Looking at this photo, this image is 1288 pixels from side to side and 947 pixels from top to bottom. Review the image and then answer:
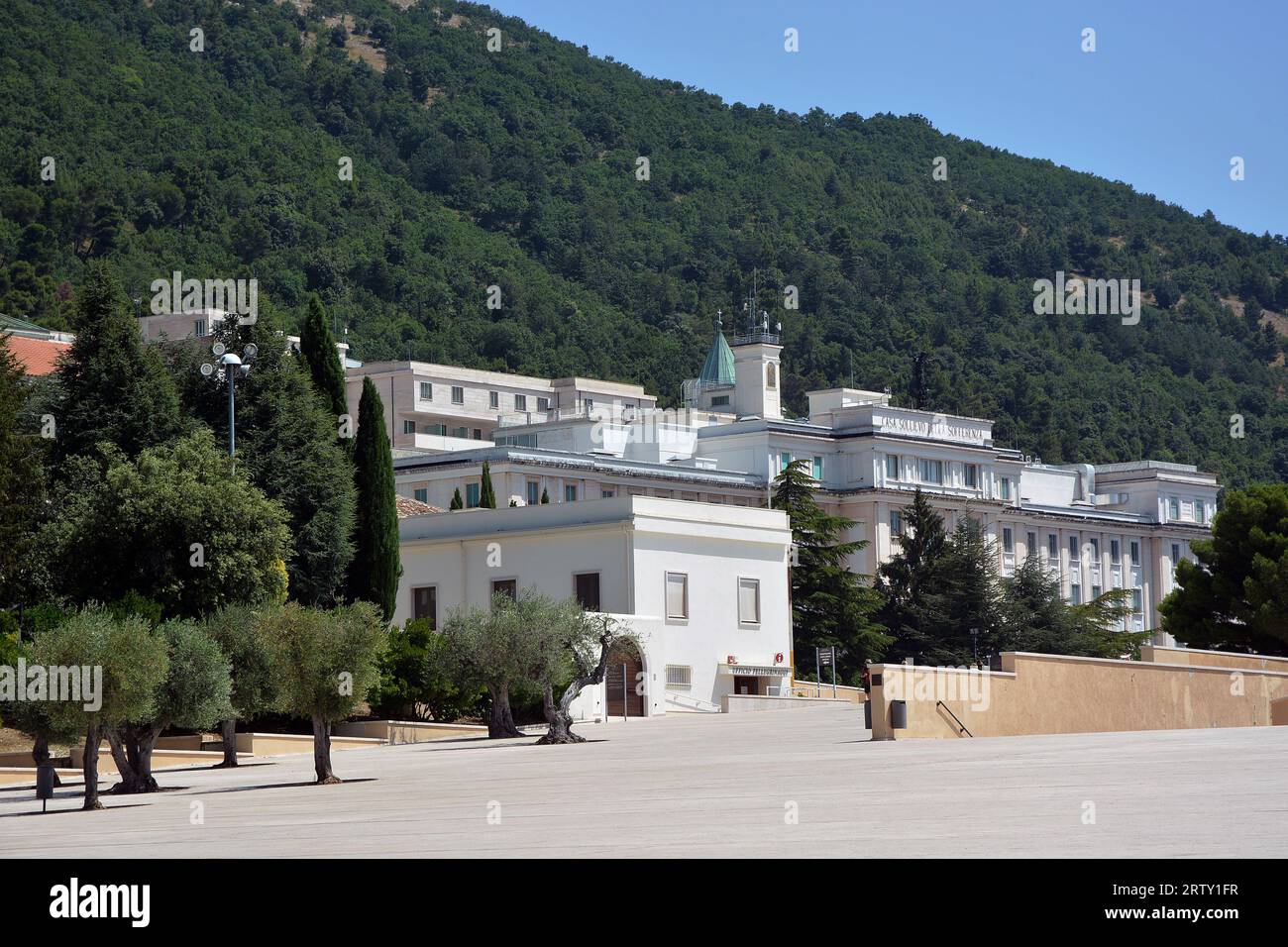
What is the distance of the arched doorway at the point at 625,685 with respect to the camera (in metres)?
57.9

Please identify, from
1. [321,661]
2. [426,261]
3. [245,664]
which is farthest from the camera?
[426,261]

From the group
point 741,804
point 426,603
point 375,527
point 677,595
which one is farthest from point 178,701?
point 426,603

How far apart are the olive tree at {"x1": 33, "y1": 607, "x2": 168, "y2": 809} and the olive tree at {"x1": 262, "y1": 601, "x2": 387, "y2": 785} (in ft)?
10.7

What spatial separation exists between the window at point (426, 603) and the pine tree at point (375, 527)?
888cm

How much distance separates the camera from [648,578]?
202ft

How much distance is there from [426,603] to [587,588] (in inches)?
242

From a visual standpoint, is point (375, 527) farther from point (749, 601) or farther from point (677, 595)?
point (749, 601)

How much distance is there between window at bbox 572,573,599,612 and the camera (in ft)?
201

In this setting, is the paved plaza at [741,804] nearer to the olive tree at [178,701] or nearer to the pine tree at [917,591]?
the olive tree at [178,701]

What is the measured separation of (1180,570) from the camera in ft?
256

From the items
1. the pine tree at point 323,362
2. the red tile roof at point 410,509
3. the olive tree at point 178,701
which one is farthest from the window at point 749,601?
the olive tree at point 178,701

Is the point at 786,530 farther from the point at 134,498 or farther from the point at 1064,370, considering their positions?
the point at 1064,370

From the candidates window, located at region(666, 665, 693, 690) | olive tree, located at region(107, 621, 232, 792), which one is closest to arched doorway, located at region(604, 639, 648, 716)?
window, located at region(666, 665, 693, 690)

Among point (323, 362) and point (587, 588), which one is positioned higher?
point (323, 362)
